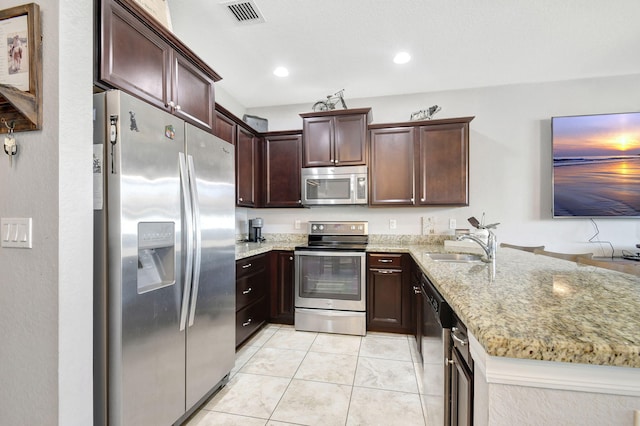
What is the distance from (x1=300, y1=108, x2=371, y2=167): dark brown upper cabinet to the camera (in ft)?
10.2

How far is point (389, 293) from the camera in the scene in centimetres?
286

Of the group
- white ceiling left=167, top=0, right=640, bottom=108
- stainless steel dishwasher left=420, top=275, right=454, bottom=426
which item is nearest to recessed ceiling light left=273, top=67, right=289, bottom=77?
white ceiling left=167, top=0, right=640, bottom=108

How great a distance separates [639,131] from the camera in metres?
2.83

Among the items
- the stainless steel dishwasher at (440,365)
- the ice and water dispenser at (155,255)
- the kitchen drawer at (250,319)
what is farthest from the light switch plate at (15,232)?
the stainless steel dishwasher at (440,365)

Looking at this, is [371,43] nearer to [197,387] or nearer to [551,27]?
[551,27]

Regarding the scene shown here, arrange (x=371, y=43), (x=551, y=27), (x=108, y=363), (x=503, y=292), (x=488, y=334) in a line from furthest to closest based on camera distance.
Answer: (x=371, y=43), (x=551, y=27), (x=108, y=363), (x=503, y=292), (x=488, y=334)

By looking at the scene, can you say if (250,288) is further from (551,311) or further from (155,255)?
(551,311)

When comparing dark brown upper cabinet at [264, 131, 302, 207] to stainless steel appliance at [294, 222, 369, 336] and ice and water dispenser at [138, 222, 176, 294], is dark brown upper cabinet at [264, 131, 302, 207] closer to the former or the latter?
stainless steel appliance at [294, 222, 369, 336]

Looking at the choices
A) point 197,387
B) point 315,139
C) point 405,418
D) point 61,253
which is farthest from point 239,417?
point 315,139

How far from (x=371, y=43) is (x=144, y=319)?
2533 millimetres

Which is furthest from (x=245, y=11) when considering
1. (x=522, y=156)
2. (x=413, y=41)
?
(x=522, y=156)

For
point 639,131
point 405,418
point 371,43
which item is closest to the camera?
point 405,418

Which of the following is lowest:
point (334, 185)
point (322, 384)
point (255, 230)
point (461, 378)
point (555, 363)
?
point (322, 384)

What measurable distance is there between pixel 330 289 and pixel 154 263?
6.21 feet
